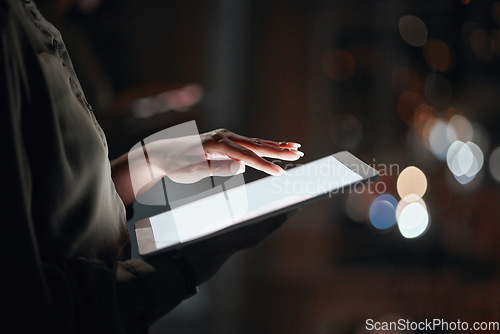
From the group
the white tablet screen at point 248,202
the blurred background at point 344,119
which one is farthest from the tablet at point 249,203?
the blurred background at point 344,119

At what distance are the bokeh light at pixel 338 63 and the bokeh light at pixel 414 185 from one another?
0.36 metres

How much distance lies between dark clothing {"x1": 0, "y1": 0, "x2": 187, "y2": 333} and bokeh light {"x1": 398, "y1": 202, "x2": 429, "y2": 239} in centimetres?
97

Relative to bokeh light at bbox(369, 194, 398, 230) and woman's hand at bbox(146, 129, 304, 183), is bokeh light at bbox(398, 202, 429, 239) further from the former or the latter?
woman's hand at bbox(146, 129, 304, 183)

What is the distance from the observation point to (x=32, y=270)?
28 centimetres

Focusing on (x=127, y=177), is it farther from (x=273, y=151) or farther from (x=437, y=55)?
(x=437, y=55)

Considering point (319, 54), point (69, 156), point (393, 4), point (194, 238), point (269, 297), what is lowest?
point (269, 297)

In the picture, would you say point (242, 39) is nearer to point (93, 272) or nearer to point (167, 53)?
point (167, 53)

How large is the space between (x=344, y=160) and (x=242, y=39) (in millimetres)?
736

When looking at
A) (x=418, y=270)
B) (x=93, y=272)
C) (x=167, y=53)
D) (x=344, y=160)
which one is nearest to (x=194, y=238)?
(x=93, y=272)

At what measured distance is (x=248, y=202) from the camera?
1.88ft

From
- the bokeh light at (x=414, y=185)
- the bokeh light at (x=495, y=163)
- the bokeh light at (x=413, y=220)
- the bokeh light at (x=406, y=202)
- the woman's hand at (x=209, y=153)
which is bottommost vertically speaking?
the bokeh light at (x=413, y=220)

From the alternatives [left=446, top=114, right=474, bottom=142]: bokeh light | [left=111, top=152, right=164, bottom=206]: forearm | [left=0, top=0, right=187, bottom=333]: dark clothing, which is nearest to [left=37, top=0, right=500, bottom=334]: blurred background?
[left=446, top=114, right=474, bottom=142]: bokeh light

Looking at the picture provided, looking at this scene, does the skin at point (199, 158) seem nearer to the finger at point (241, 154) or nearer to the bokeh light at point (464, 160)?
the finger at point (241, 154)

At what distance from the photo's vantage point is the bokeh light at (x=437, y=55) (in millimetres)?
1155
